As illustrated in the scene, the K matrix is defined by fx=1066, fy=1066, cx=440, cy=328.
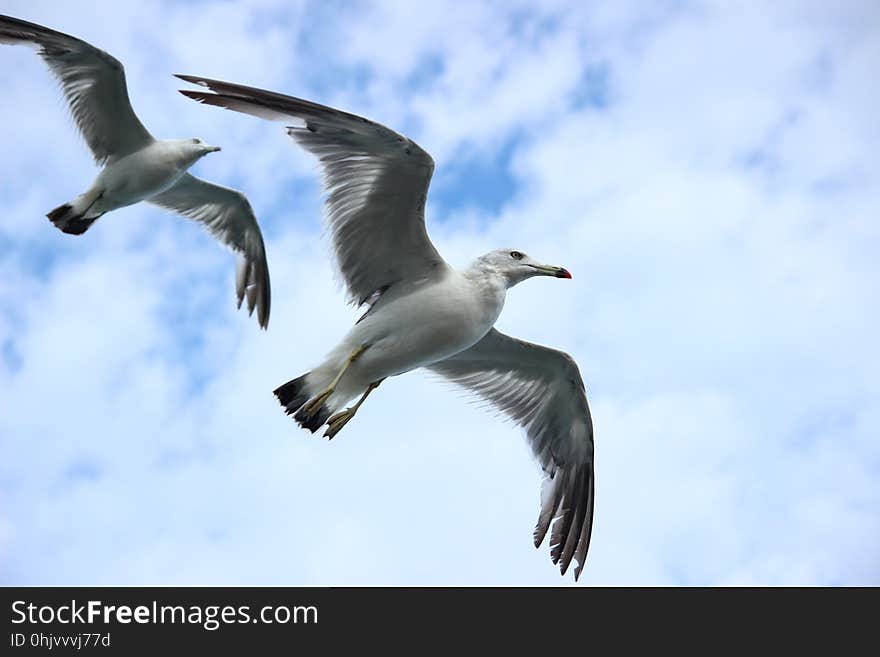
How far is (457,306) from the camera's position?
8.53 m

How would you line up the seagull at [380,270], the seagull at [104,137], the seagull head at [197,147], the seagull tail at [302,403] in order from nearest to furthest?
the seagull at [380,270]
the seagull tail at [302,403]
the seagull at [104,137]
the seagull head at [197,147]

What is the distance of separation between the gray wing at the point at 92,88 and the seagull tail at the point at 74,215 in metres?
0.62

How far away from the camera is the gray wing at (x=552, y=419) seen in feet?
33.9

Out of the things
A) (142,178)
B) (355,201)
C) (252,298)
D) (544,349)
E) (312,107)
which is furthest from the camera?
(252,298)

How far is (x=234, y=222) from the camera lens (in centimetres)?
1584

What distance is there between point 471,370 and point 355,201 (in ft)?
8.78

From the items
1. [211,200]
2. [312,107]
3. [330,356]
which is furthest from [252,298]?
[312,107]

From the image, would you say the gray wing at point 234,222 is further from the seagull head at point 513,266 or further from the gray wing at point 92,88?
the seagull head at point 513,266

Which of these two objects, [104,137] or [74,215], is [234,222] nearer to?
[104,137]

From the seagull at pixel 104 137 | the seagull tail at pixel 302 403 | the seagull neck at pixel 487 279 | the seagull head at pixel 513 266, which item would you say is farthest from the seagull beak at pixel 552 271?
the seagull at pixel 104 137

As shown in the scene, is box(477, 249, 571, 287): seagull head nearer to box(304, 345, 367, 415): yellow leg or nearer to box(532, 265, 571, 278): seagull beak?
box(532, 265, 571, 278): seagull beak

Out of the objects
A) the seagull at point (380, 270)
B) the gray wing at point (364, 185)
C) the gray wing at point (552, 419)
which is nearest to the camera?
the gray wing at point (364, 185)

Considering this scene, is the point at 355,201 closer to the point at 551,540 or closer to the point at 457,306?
the point at 457,306

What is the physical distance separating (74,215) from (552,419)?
21.8ft
